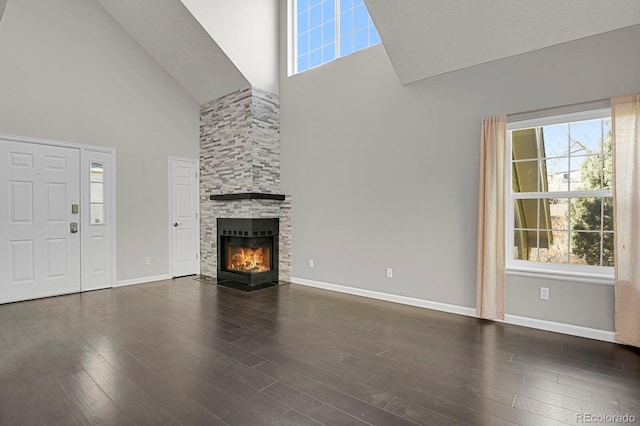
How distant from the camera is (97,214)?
536cm

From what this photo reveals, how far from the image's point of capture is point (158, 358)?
2.83 meters

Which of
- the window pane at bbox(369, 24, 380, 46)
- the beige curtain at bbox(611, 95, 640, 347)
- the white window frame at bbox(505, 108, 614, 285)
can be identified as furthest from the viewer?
the window pane at bbox(369, 24, 380, 46)

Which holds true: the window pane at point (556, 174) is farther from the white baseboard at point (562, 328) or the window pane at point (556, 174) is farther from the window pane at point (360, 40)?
the window pane at point (360, 40)

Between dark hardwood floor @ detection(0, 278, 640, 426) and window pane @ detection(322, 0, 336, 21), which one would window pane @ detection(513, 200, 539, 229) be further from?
window pane @ detection(322, 0, 336, 21)

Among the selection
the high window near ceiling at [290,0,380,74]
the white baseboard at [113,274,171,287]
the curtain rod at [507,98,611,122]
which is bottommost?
the white baseboard at [113,274,171,287]

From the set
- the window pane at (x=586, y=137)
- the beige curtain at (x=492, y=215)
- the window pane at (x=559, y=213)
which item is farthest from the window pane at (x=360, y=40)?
the window pane at (x=559, y=213)

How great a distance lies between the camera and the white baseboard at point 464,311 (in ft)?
10.7

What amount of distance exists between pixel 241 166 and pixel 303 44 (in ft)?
7.66

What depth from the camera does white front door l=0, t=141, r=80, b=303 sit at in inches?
179

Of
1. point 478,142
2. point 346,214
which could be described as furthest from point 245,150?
point 478,142

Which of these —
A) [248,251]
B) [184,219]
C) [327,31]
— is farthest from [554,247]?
[184,219]

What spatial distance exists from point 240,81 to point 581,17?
14.6ft

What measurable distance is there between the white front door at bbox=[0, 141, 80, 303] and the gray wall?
3270mm

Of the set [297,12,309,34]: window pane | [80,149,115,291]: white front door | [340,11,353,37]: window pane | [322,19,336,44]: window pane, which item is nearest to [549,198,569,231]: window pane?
[340,11,353,37]: window pane
